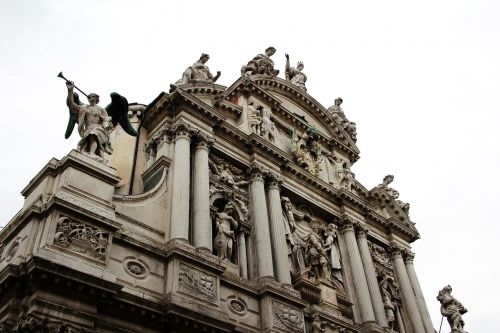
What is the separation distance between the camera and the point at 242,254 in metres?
12.0

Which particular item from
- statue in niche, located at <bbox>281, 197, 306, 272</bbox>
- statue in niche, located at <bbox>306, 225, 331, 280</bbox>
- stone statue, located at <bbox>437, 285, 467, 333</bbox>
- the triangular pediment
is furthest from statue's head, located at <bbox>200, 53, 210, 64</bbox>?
stone statue, located at <bbox>437, 285, 467, 333</bbox>

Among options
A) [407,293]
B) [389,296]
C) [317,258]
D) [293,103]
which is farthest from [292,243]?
[293,103]

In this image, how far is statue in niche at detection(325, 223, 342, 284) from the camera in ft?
46.2

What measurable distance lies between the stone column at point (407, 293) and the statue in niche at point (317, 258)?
11.3 ft

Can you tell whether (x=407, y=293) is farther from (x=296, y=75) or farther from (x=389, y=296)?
(x=296, y=75)

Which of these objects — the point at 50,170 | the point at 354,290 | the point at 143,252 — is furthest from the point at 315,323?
the point at 50,170

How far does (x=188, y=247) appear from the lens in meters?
10.2

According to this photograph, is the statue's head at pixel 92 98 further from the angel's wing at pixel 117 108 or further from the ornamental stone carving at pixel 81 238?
the ornamental stone carving at pixel 81 238

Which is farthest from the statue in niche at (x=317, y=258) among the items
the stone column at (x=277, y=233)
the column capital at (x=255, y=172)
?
the column capital at (x=255, y=172)

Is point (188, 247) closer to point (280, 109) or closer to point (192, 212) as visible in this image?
point (192, 212)

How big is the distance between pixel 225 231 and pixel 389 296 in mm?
6199

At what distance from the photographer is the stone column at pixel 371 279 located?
13984mm

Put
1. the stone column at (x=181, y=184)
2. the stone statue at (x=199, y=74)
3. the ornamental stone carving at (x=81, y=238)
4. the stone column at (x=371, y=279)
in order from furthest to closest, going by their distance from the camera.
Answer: the stone statue at (x=199, y=74) < the stone column at (x=371, y=279) < the stone column at (x=181, y=184) < the ornamental stone carving at (x=81, y=238)

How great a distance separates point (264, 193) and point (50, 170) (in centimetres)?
542
